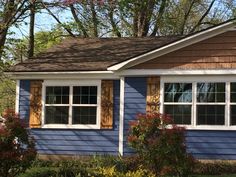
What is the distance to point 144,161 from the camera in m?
13.0

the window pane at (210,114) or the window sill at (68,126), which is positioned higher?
the window pane at (210,114)

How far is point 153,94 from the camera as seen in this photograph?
17109 mm

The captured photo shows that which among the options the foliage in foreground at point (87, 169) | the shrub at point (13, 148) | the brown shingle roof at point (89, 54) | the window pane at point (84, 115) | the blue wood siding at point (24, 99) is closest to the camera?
the shrub at point (13, 148)

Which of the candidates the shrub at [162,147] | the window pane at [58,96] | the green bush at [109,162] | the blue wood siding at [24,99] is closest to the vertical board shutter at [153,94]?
the green bush at [109,162]

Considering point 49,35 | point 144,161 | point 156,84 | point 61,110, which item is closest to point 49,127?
point 61,110

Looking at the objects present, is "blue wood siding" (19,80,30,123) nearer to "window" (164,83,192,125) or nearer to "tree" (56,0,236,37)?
"window" (164,83,192,125)

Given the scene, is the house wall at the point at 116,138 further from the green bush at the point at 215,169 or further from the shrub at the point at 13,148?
the shrub at the point at 13,148

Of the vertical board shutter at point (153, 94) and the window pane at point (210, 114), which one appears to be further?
the vertical board shutter at point (153, 94)

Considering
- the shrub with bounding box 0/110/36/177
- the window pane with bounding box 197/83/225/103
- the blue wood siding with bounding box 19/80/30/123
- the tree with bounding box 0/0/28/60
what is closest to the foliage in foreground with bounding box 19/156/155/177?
the shrub with bounding box 0/110/36/177

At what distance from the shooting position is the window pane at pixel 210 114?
16.3m

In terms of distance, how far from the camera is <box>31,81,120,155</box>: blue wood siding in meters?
17.6

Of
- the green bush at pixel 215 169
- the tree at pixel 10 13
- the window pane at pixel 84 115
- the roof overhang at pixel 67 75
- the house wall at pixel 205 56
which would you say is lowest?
the green bush at pixel 215 169

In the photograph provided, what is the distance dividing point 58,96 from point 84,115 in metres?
1.24

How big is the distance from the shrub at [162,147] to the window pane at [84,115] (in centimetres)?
508
